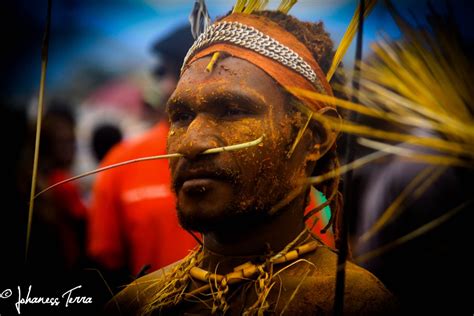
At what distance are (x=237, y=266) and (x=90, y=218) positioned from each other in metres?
0.97

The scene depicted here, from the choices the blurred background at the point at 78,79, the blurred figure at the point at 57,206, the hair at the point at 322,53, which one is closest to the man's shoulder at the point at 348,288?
the hair at the point at 322,53

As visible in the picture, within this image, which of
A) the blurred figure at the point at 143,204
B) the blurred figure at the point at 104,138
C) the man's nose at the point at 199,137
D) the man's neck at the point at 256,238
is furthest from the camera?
the blurred figure at the point at 104,138

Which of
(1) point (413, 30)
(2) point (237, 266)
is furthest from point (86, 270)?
(1) point (413, 30)

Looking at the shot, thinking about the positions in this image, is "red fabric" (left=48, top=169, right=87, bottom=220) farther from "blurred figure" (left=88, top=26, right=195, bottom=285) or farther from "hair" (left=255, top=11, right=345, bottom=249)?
"hair" (left=255, top=11, right=345, bottom=249)

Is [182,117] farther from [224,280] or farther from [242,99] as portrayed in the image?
[224,280]

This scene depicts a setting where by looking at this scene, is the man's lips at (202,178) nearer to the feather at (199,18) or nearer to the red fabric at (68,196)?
the feather at (199,18)

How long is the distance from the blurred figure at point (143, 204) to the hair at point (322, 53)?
1.33ft

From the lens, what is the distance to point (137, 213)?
2.45 meters

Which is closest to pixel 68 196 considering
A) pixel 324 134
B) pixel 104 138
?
pixel 104 138

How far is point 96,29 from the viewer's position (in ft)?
7.95

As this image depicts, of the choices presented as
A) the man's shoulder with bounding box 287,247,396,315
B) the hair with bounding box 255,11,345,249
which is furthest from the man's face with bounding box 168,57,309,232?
the man's shoulder with bounding box 287,247,396,315

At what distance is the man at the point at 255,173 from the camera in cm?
182

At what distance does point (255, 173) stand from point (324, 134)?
0.28 meters

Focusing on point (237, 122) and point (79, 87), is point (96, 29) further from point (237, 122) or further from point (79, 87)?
point (237, 122)
